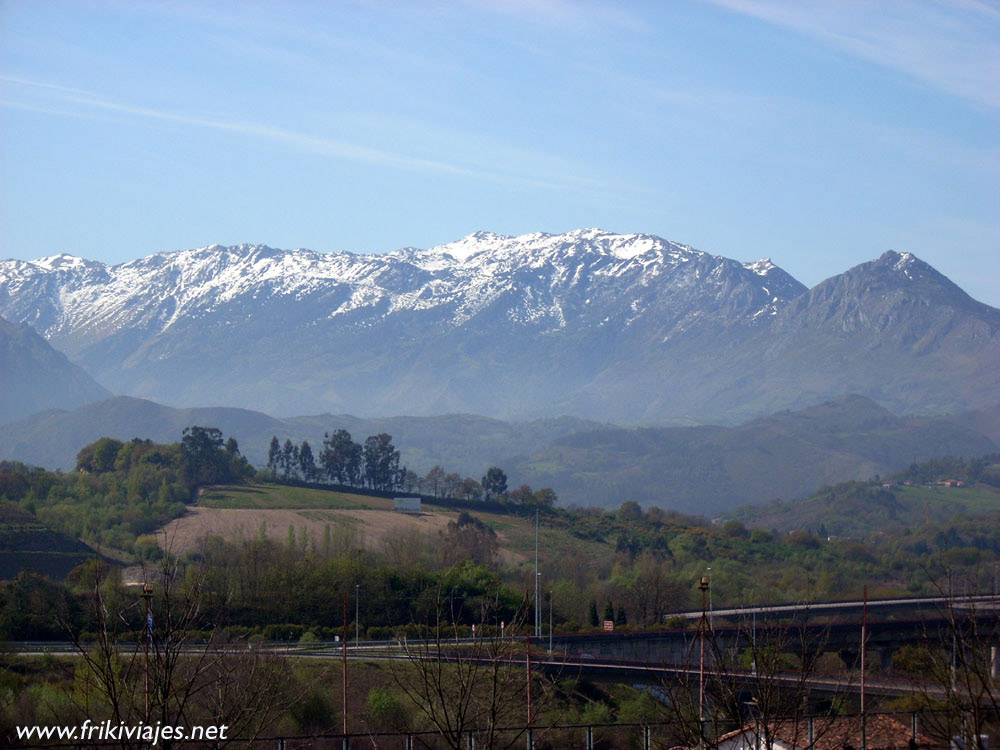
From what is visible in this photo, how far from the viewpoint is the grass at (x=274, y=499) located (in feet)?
580

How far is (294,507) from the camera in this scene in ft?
592

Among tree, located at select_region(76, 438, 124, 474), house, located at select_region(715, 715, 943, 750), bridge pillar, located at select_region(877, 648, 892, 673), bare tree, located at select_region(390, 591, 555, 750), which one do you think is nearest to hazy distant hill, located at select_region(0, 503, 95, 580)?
bare tree, located at select_region(390, 591, 555, 750)

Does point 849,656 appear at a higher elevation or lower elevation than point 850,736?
lower

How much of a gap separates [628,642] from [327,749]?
5037 cm

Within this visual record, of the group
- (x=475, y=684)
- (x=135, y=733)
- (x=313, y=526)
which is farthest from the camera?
(x=313, y=526)

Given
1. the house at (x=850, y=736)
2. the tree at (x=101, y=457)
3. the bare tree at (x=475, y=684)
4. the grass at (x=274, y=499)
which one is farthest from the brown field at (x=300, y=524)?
the house at (x=850, y=736)

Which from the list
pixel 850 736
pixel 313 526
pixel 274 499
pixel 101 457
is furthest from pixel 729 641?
pixel 101 457

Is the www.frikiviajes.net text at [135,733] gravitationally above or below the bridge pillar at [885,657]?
above

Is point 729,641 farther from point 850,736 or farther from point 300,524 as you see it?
point 300,524

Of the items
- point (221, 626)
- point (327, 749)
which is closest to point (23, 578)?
point (221, 626)

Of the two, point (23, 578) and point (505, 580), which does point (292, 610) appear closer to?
point (23, 578)

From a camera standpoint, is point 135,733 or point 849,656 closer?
point 135,733

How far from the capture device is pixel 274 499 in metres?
184

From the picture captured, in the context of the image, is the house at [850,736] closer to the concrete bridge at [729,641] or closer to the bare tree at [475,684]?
the bare tree at [475,684]
